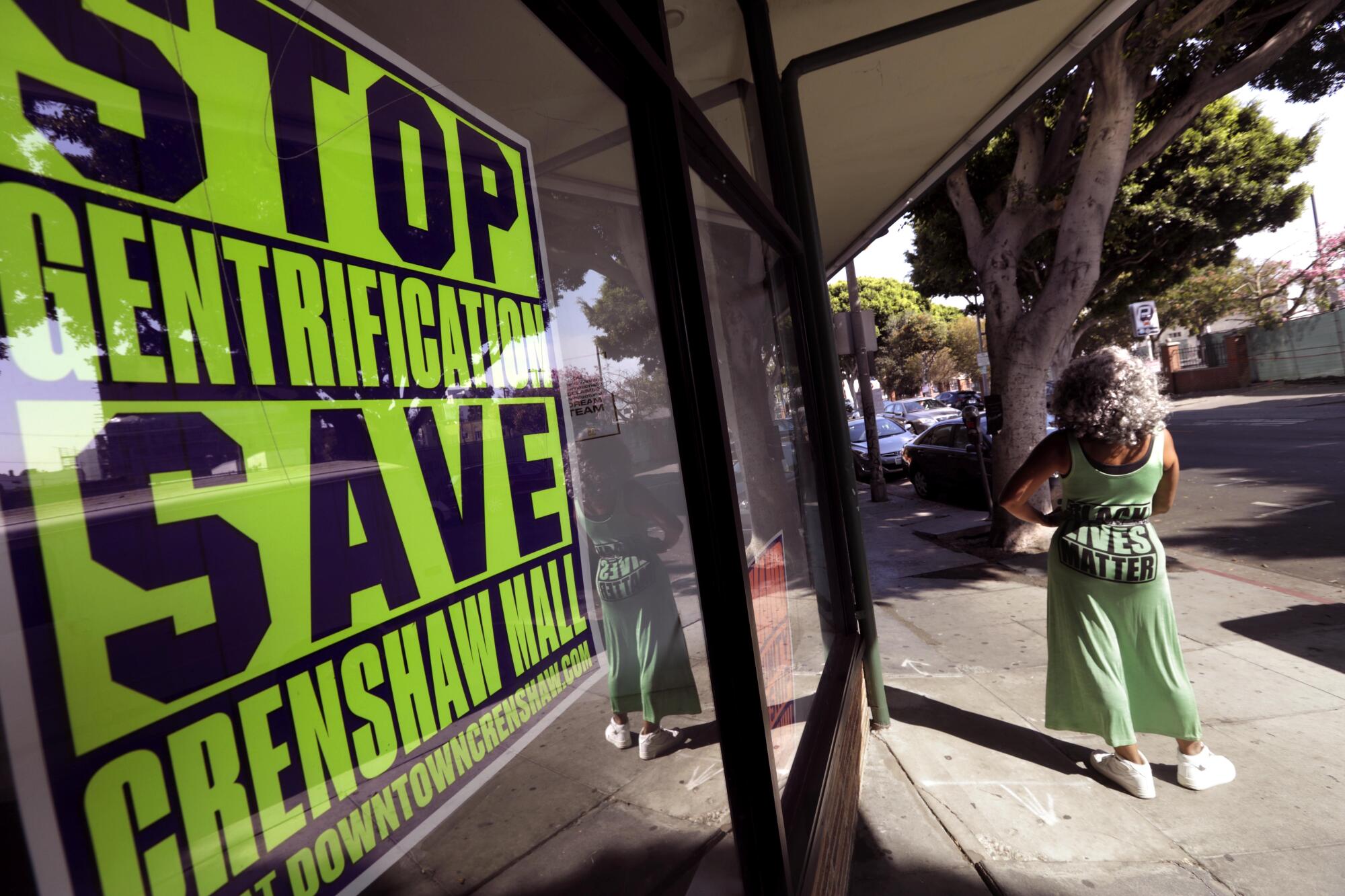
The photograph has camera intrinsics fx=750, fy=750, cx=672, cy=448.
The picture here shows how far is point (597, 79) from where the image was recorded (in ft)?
5.81

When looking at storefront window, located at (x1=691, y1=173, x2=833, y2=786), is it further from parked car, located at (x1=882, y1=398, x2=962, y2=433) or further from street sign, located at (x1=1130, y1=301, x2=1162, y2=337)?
A: parked car, located at (x1=882, y1=398, x2=962, y2=433)

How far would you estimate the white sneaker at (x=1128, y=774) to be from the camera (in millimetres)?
3146

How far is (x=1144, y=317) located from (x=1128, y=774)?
1477 cm

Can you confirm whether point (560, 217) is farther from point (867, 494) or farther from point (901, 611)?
point (867, 494)

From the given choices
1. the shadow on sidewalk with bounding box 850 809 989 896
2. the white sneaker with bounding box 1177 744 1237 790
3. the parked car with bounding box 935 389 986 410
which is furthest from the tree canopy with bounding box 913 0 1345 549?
the parked car with bounding box 935 389 986 410

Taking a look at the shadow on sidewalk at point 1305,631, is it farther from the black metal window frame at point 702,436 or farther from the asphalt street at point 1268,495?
the black metal window frame at point 702,436

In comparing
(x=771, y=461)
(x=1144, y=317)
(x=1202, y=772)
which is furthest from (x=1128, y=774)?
(x=1144, y=317)

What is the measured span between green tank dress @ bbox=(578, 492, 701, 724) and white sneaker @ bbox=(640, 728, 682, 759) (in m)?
0.03

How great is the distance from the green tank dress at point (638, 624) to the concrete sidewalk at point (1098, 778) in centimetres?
154

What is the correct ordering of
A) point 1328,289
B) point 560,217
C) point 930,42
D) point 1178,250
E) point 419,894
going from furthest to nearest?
point 1328,289 < point 1178,250 < point 930,42 < point 560,217 < point 419,894

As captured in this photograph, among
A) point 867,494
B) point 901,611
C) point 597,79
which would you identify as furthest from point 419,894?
point 867,494

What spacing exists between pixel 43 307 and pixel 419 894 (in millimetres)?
786

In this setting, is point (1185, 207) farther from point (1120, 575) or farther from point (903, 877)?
point (903, 877)

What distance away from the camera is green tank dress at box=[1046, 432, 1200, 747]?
3.13 metres
